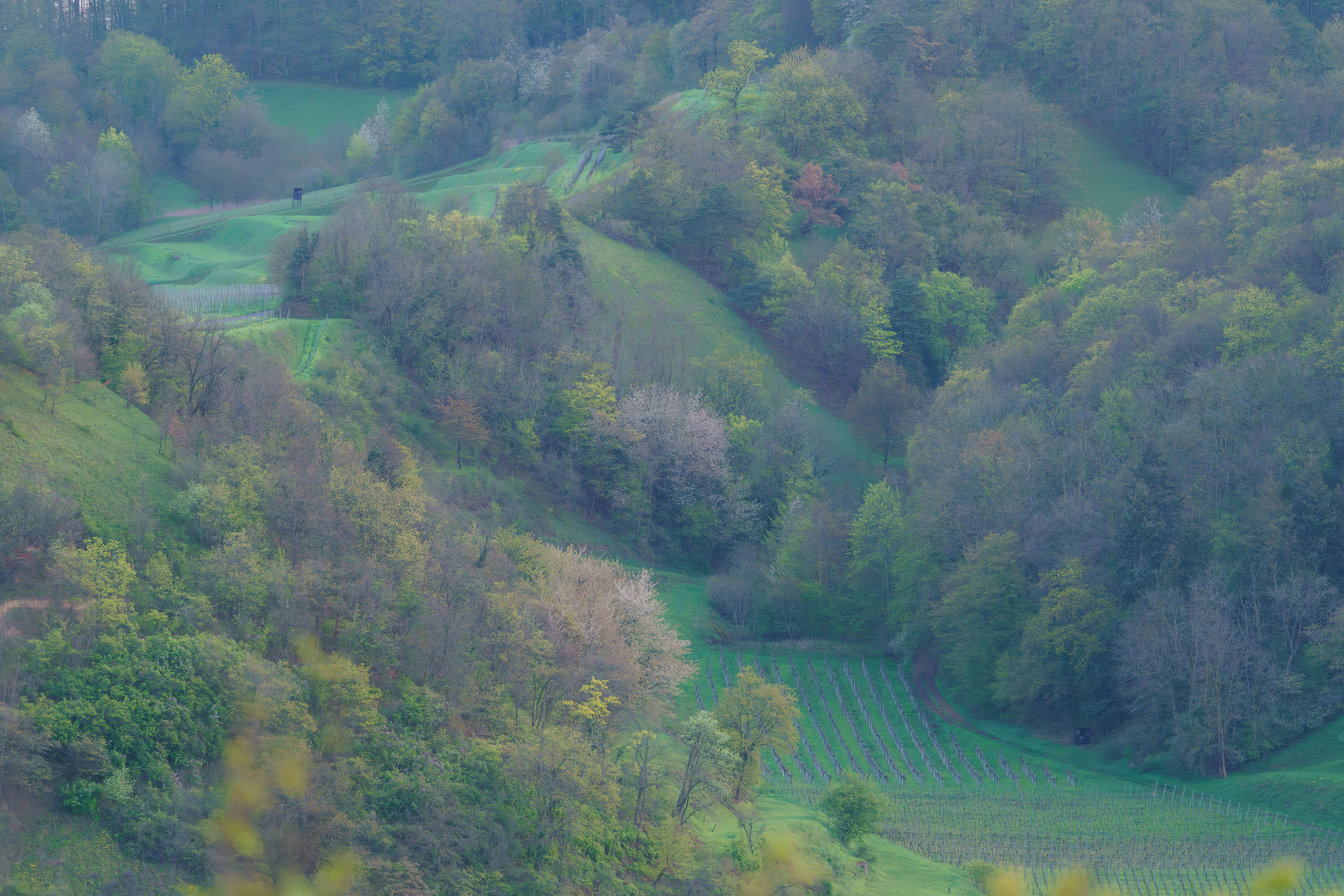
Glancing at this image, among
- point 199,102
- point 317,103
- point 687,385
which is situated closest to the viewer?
point 687,385

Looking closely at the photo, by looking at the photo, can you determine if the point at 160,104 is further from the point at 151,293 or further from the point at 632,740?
the point at 632,740

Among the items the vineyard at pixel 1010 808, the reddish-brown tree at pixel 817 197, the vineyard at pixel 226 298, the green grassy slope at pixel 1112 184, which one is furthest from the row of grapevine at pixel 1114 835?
the green grassy slope at pixel 1112 184

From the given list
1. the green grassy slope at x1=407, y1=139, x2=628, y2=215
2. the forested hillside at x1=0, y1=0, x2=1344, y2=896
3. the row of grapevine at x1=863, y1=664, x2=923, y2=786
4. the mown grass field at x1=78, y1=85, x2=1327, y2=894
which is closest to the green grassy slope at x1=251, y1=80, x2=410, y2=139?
the mown grass field at x1=78, y1=85, x2=1327, y2=894

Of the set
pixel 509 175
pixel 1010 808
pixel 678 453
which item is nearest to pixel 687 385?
pixel 678 453

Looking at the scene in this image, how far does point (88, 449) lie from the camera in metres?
34.3

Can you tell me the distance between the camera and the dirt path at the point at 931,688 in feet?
152

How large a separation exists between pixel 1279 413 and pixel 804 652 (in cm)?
2212

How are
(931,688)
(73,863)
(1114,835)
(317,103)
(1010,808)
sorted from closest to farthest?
(73,863), (1114,835), (1010,808), (931,688), (317,103)

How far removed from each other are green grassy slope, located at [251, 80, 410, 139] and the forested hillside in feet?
22.0

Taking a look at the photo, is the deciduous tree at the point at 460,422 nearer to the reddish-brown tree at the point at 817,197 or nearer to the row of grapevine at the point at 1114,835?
the row of grapevine at the point at 1114,835

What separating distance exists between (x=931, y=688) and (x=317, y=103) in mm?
99660

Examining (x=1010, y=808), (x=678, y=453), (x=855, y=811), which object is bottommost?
(x=678, y=453)

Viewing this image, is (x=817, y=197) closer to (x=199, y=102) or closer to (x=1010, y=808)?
(x=1010, y=808)

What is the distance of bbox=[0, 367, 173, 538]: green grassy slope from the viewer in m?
31.9
